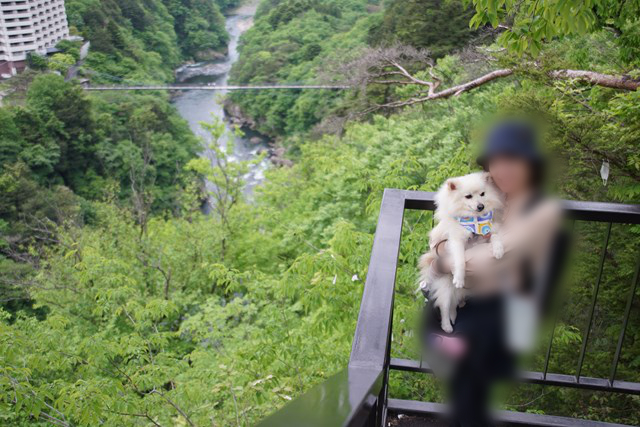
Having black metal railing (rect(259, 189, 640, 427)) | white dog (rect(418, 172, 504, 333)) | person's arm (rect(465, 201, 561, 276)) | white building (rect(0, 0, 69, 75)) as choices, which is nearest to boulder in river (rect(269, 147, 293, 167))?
white building (rect(0, 0, 69, 75))

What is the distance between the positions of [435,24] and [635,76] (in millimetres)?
19658

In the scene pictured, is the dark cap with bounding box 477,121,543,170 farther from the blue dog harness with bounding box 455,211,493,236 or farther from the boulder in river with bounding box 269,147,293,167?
the boulder in river with bounding box 269,147,293,167

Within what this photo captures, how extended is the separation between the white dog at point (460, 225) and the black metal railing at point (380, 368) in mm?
194

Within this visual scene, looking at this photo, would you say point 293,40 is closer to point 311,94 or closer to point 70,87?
point 311,94

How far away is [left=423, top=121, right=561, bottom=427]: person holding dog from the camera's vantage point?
61.8 inches

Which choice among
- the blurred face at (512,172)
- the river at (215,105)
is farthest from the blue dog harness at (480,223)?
the river at (215,105)

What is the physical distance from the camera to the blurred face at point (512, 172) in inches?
62.1

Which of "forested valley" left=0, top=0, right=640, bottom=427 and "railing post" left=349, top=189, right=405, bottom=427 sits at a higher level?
"railing post" left=349, top=189, right=405, bottom=427

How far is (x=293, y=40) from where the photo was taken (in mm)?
50688

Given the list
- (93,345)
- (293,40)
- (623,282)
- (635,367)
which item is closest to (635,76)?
(623,282)

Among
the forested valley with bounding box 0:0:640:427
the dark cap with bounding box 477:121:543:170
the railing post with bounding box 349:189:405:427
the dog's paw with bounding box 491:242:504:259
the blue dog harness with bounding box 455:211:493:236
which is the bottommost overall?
the forested valley with bounding box 0:0:640:427

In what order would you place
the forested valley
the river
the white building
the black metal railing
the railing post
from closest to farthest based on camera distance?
the black metal railing < the railing post < the forested valley < the white building < the river

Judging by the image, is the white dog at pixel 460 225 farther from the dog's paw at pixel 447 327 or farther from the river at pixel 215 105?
the river at pixel 215 105

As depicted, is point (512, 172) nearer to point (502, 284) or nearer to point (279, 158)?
point (502, 284)
